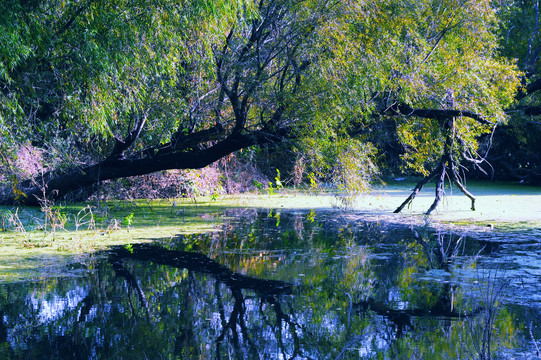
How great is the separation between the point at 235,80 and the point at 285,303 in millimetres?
4803

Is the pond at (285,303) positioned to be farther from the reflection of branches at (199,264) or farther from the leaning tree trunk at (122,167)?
the leaning tree trunk at (122,167)

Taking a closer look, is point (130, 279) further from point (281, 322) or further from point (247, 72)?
point (247, 72)

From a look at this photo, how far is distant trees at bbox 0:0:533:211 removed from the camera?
21.4 feet

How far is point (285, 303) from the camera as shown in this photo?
16.5 ft

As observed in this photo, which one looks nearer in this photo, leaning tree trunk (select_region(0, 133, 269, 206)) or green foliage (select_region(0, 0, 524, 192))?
green foliage (select_region(0, 0, 524, 192))

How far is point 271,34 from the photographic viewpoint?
30.1 ft

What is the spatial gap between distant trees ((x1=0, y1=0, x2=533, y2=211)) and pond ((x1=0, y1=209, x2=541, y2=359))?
1.88 m

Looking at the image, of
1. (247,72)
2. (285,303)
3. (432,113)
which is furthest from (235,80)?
(285,303)

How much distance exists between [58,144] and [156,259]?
245 cm

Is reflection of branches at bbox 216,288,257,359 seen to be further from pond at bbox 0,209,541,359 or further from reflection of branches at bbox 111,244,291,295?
reflection of branches at bbox 111,244,291,295

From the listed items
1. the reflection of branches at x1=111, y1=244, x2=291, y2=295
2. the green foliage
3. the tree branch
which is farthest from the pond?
the tree branch

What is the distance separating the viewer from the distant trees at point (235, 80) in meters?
6.53

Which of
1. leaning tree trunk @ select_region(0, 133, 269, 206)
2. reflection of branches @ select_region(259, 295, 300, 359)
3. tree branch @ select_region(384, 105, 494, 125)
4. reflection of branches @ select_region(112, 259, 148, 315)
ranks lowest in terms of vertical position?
reflection of branches @ select_region(259, 295, 300, 359)

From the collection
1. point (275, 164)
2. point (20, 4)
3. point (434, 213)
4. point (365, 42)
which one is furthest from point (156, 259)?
point (275, 164)
